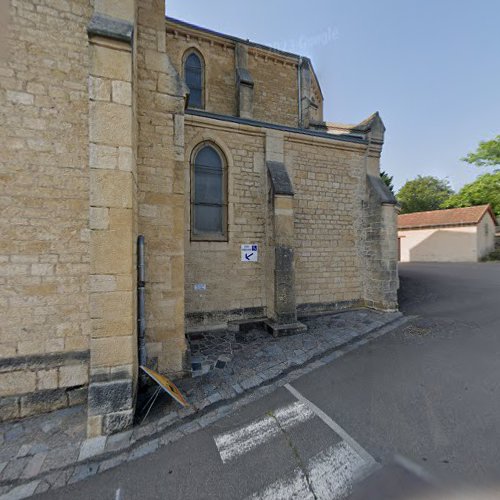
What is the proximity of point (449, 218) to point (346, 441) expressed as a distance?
1044 inches

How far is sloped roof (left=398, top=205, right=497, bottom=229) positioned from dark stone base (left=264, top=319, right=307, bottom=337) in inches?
893

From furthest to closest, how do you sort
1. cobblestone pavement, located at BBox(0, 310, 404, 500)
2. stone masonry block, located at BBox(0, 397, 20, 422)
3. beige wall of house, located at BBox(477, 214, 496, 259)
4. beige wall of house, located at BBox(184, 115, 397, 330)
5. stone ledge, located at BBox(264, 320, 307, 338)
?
1. beige wall of house, located at BBox(477, 214, 496, 259)
2. beige wall of house, located at BBox(184, 115, 397, 330)
3. stone ledge, located at BBox(264, 320, 307, 338)
4. stone masonry block, located at BBox(0, 397, 20, 422)
5. cobblestone pavement, located at BBox(0, 310, 404, 500)

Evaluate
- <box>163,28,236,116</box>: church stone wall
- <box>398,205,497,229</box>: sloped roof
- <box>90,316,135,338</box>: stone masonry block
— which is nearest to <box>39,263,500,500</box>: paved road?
<box>90,316,135,338</box>: stone masonry block

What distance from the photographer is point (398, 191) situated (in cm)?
3772

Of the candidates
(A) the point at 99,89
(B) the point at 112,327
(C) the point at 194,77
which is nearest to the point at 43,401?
(B) the point at 112,327

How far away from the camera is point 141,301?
142 inches

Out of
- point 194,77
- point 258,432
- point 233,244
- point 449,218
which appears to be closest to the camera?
point 258,432

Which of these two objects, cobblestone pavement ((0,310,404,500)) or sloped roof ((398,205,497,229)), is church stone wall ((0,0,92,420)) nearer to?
cobblestone pavement ((0,310,404,500))

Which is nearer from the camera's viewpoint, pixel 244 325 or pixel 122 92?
pixel 122 92

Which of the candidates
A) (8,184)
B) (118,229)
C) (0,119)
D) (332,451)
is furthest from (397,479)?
(0,119)

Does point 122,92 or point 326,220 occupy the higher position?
point 122,92

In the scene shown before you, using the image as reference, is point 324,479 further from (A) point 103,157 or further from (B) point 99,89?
(B) point 99,89

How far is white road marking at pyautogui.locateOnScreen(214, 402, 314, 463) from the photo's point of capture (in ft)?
8.56

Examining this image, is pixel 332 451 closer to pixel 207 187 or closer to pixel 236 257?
pixel 236 257
